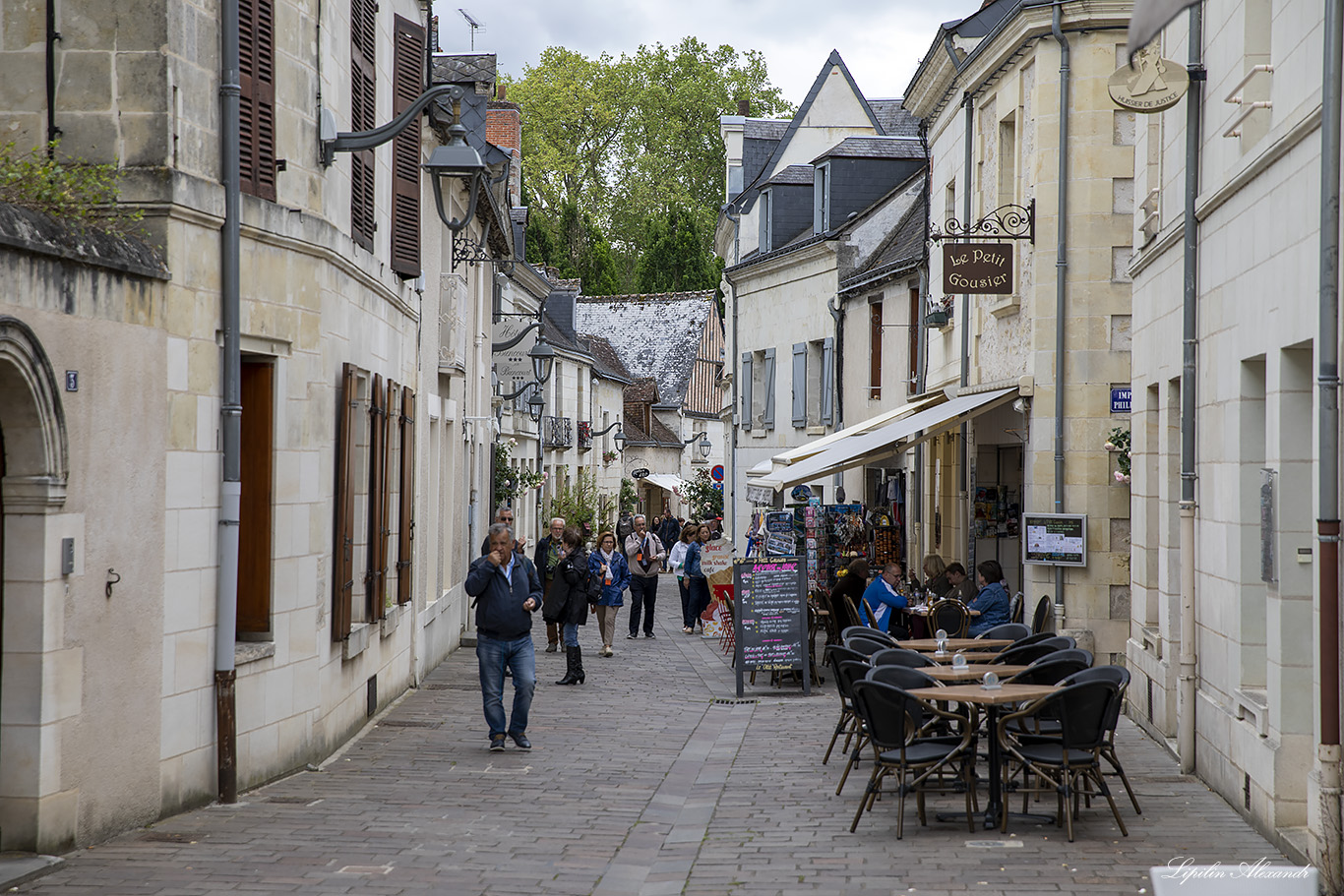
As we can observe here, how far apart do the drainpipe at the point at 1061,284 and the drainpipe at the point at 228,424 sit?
8.47 m

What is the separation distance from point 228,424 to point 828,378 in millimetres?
19187

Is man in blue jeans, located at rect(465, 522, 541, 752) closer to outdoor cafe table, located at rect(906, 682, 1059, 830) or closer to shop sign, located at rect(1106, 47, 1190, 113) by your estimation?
outdoor cafe table, located at rect(906, 682, 1059, 830)

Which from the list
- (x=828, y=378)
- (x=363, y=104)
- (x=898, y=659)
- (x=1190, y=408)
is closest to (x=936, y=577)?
(x=898, y=659)

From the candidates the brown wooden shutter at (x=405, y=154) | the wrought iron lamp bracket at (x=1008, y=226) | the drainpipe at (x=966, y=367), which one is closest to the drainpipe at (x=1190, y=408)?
the wrought iron lamp bracket at (x=1008, y=226)

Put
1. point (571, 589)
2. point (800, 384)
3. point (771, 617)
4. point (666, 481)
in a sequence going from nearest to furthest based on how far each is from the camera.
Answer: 1. point (771, 617)
2. point (571, 589)
3. point (800, 384)
4. point (666, 481)

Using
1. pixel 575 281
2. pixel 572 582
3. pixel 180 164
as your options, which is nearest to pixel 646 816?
pixel 180 164

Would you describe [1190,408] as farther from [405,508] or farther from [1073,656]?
[405,508]

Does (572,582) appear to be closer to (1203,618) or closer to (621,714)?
(621,714)

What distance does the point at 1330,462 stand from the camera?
6.93m

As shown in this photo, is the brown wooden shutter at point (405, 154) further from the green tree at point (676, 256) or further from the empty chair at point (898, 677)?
the green tree at point (676, 256)

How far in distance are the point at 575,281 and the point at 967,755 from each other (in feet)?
121

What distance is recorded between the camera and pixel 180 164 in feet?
27.5

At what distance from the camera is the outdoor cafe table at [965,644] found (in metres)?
11.6

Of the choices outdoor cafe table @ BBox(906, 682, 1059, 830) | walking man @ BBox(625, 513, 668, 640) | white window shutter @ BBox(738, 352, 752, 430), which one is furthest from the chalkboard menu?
white window shutter @ BBox(738, 352, 752, 430)
